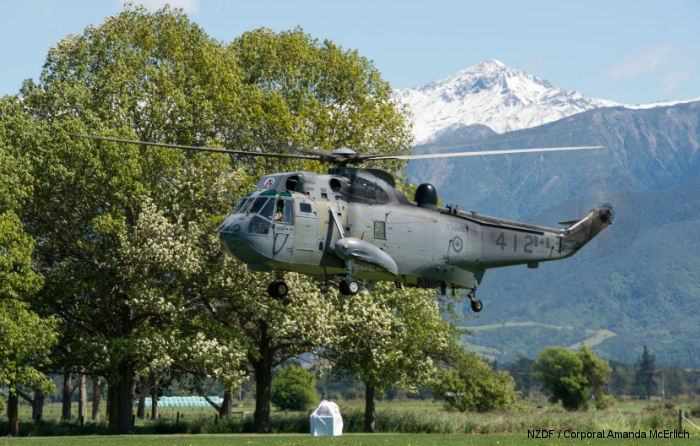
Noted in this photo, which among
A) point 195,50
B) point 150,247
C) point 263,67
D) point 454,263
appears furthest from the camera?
point 263,67

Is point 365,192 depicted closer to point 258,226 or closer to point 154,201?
point 258,226

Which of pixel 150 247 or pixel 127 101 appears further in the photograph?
pixel 127 101

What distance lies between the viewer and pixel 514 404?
79562 mm

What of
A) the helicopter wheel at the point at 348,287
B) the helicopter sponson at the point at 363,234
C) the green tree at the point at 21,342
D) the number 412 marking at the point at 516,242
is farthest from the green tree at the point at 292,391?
the helicopter wheel at the point at 348,287

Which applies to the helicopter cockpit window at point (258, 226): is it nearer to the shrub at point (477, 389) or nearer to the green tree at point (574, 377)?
the shrub at point (477, 389)

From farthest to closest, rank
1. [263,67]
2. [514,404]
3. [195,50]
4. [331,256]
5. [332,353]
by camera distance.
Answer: [514,404], [263,67], [195,50], [332,353], [331,256]

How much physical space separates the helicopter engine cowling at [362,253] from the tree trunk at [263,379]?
24.9m

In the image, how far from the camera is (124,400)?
5084 cm

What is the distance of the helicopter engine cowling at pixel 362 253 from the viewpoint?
30.3 m

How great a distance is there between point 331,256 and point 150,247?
1872 centimetres

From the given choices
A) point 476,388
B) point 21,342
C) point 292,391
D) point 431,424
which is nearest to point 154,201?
point 21,342

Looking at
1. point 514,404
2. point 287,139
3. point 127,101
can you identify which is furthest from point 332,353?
point 514,404

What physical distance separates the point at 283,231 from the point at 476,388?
160ft

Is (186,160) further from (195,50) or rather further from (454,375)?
(454,375)
